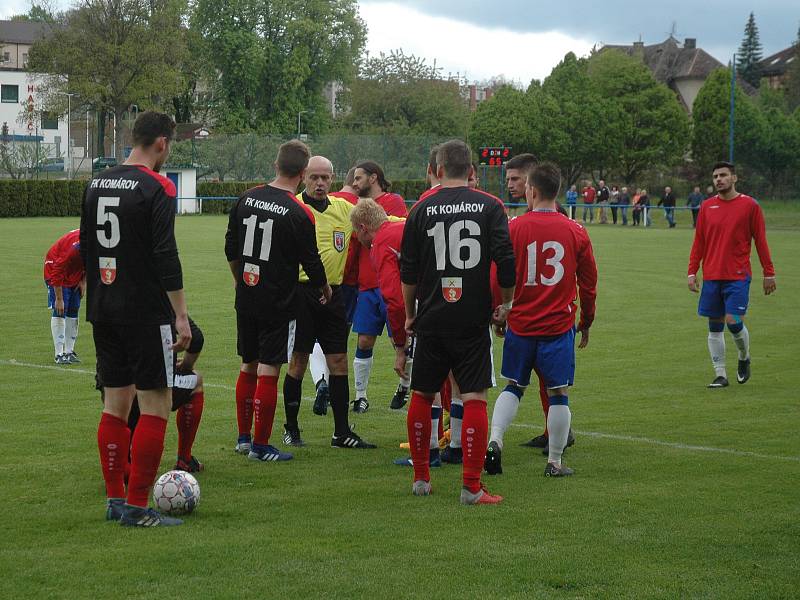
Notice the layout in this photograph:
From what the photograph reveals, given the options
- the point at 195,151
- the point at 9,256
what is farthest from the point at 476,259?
the point at 195,151

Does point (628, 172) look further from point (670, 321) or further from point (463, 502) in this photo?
point (463, 502)

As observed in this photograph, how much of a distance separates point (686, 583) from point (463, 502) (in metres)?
1.79

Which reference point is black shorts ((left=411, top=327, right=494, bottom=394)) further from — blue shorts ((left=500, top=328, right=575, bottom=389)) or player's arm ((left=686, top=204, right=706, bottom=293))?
player's arm ((left=686, top=204, right=706, bottom=293))

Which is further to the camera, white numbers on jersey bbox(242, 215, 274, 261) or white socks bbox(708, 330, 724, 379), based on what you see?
white socks bbox(708, 330, 724, 379)

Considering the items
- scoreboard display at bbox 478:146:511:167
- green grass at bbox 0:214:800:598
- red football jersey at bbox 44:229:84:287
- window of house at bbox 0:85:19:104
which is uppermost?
window of house at bbox 0:85:19:104

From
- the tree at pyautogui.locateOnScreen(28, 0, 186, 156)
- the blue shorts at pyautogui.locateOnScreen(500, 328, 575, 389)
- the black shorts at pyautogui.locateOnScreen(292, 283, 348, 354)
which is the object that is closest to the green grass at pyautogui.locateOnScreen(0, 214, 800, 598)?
the blue shorts at pyautogui.locateOnScreen(500, 328, 575, 389)

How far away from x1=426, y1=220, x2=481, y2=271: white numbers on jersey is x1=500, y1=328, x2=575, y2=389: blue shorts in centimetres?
102

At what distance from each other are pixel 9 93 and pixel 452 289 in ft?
316

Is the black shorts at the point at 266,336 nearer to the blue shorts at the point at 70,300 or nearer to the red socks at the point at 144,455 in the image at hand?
the red socks at the point at 144,455

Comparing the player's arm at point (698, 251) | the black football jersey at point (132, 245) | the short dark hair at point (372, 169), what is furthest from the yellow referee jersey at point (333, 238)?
the player's arm at point (698, 251)

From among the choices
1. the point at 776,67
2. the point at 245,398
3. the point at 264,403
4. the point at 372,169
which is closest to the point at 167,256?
the point at 264,403

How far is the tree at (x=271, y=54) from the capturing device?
273ft

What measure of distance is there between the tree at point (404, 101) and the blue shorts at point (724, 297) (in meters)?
74.9

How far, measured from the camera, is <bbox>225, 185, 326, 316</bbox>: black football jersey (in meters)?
7.39
